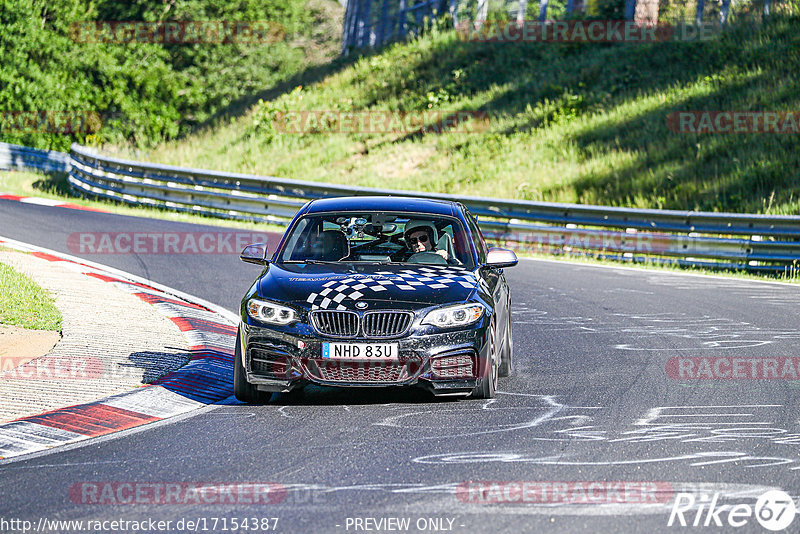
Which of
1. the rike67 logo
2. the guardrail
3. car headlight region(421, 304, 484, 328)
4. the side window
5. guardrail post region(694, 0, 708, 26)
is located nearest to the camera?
the rike67 logo

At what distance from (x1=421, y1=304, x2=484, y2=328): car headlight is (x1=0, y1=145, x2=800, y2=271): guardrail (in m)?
11.0

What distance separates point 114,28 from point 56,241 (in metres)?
39.6

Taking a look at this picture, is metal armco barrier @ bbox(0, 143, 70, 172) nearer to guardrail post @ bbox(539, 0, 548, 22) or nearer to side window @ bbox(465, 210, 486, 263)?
guardrail post @ bbox(539, 0, 548, 22)

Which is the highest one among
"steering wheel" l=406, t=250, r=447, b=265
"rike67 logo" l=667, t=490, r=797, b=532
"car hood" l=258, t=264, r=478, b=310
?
"steering wheel" l=406, t=250, r=447, b=265

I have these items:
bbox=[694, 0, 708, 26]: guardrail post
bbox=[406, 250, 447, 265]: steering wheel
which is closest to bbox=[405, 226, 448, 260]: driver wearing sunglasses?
bbox=[406, 250, 447, 265]: steering wheel

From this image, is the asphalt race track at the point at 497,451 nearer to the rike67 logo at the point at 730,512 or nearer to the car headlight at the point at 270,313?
the rike67 logo at the point at 730,512

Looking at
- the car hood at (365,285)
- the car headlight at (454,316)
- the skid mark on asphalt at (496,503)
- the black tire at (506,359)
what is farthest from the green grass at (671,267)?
the skid mark on asphalt at (496,503)

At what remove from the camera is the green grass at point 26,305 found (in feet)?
33.6

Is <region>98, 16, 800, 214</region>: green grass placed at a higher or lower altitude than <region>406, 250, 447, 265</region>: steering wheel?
higher

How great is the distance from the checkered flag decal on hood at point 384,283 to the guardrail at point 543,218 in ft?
34.4

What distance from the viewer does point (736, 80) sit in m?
28.2

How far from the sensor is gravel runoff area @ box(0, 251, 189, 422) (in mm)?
7926

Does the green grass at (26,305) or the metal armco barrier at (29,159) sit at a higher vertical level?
the metal armco barrier at (29,159)

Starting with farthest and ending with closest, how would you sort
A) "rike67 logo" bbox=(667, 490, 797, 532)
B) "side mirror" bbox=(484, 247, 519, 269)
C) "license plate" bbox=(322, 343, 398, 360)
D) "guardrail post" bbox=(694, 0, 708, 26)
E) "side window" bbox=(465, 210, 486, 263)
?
"guardrail post" bbox=(694, 0, 708, 26) → "side window" bbox=(465, 210, 486, 263) → "side mirror" bbox=(484, 247, 519, 269) → "license plate" bbox=(322, 343, 398, 360) → "rike67 logo" bbox=(667, 490, 797, 532)
